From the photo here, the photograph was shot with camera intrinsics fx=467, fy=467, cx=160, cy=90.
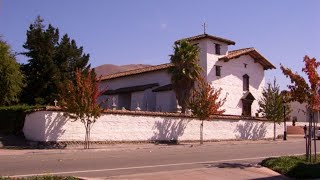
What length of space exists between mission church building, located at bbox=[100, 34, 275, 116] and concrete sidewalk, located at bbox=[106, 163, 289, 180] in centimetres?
2803

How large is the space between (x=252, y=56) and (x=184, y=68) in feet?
49.7

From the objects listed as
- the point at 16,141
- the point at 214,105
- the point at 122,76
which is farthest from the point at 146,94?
the point at 16,141

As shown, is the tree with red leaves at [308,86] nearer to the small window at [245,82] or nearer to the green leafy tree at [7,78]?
the green leafy tree at [7,78]

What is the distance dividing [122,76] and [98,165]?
35.8 m

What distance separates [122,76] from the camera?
52.7m

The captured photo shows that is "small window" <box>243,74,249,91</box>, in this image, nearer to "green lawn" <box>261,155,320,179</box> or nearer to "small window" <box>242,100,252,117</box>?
"small window" <box>242,100,252,117</box>

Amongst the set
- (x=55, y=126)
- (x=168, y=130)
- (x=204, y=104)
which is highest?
(x=204, y=104)

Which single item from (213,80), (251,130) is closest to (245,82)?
(213,80)

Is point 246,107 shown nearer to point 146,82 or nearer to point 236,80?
point 236,80

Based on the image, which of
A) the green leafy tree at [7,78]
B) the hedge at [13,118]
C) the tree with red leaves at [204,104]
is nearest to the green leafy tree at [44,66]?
the green leafy tree at [7,78]

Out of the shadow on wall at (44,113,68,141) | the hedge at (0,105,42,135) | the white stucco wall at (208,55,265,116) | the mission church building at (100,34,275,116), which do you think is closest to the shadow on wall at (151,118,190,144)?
the shadow on wall at (44,113,68,141)

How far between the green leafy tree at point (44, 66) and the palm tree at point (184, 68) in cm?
1145

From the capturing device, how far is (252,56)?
51.3m

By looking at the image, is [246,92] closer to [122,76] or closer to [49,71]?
[122,76]
